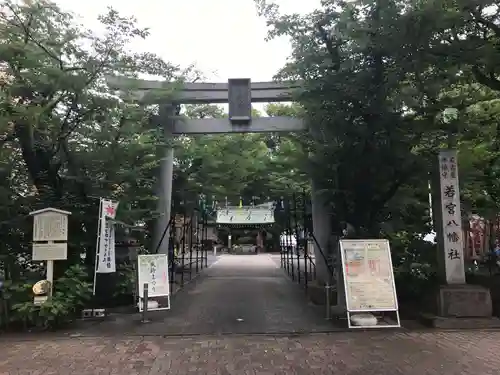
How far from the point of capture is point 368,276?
8.68 meters

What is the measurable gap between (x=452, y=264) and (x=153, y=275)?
6.52 meters

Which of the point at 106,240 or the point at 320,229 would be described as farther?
the point at 320,229

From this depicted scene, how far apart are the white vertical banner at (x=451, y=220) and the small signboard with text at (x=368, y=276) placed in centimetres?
148

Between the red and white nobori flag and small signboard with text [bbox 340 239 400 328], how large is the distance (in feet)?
16.5

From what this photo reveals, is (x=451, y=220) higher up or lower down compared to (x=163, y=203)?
lower down

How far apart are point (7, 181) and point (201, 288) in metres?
7.58

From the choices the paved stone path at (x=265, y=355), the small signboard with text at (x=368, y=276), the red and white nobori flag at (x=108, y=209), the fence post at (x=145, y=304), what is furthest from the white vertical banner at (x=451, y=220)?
the red and white nobori flag at (x=108, y=209)

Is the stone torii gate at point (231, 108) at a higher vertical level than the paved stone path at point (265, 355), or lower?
higher

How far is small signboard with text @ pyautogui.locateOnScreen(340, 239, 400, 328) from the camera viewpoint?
8.46 metres

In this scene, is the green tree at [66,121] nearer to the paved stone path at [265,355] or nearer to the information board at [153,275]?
the information board at [153,275]

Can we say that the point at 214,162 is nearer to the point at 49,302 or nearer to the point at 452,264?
the point at 49,302

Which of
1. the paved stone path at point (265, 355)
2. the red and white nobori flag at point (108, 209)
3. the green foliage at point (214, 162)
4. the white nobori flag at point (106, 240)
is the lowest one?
the paved stone path at point (265, 355)

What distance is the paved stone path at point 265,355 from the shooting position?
247 inches

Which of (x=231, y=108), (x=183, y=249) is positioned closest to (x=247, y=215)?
(x=183, y=249)
